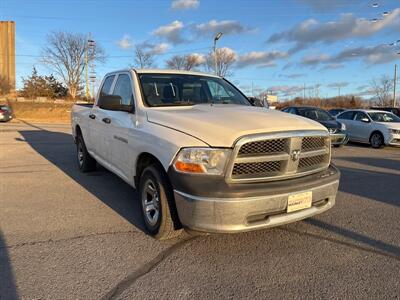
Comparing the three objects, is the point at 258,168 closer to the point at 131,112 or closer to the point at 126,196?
the point at 131,112

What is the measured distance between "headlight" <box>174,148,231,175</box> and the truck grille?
93mm

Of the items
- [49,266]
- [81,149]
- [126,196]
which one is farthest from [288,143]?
[81,149]

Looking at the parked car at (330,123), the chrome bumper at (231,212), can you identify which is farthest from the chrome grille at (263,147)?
the parked car at (330,123)

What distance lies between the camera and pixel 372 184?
23.7 ft

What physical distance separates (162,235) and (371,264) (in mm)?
2122

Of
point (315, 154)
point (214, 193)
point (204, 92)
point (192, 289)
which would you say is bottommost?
point (192, 289)

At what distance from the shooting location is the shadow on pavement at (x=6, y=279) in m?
3.04

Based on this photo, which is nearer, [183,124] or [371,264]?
[371,264]

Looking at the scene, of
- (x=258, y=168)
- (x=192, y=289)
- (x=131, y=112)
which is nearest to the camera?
(x=192, y=289)

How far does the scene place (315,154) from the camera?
4.11 m

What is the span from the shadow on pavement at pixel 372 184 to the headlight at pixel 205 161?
3.67 metres

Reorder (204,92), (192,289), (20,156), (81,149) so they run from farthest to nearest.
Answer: (20,156) < (81,149) < (204,92) < (192,289)

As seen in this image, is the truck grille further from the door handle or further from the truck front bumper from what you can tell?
the door handle

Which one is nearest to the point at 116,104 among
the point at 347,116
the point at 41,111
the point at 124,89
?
the point at 124,89
